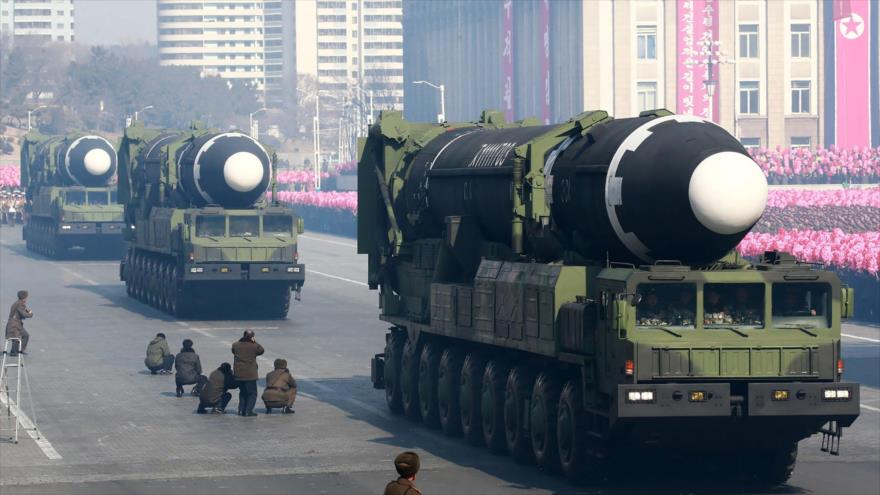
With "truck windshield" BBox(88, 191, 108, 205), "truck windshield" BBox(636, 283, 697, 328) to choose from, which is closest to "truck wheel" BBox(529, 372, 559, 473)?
"truck windshield" BBox(636, 283, 697, 328)

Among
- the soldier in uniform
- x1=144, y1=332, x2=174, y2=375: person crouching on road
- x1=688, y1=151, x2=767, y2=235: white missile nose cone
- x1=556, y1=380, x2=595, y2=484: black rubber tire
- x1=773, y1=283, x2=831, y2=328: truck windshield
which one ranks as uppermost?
x1=688, y1=151, x2=767, y2=235: white missile nose cone

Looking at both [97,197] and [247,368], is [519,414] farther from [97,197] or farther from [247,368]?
[97,197]

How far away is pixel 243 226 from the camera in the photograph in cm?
4597

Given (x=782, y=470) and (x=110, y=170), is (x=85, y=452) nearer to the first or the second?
(x=782, y=470)

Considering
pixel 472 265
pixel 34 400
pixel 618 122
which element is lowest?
pixel 34 400

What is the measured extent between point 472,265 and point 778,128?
337 ft

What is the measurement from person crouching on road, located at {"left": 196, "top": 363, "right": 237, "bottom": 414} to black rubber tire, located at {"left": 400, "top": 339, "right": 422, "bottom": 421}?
2.99 metres

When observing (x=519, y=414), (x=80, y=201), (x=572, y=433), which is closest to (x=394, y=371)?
(x=519, y=414)

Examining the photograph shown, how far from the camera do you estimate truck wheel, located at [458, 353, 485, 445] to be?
84.9ft

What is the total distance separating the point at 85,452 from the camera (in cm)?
2595

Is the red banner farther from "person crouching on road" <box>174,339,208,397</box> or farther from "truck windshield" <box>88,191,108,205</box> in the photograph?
"person crouching on road" <box>174,339,208,397</box>

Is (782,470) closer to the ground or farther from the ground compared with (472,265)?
closer to the ground

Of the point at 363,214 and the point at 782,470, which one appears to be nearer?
the point at 782,470

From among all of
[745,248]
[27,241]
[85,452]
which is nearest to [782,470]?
[85,452]
